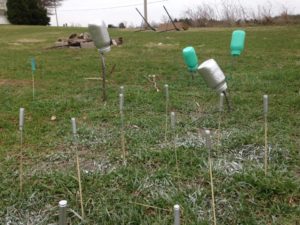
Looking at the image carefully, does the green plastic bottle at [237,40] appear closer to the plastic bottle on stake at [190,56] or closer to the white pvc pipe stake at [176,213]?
the plastic bottle on stake at [190,56]

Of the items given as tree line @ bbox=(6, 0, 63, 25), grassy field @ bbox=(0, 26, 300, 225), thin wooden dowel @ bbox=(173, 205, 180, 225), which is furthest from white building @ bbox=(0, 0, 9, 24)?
thin wooden dowel @ bbox=(173, 205, 180, 225)

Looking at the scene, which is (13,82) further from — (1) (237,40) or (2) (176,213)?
(2) (176,213)

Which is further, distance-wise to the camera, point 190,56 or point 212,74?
point 190,56

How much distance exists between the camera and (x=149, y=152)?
2.93 meters

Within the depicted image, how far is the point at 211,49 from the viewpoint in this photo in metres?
9.41

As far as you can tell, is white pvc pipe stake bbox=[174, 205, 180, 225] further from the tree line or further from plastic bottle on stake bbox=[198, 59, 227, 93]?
the tree line

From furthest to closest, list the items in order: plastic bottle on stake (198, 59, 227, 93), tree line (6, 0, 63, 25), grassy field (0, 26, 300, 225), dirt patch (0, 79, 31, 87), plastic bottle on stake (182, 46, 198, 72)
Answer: tree line (6, 0, 63, 25) → dirt patch (0, 79, 31, 87) → plastic bottle on stake (182, 46, 198, 72) → plastic bottle on stake (198, 59, 227, 93) → grassy field (0, 26, 300, 225)

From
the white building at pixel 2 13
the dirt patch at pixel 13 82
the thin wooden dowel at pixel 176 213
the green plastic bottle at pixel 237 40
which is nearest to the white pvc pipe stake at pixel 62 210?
the thin wooden dowel at pixel 176 213

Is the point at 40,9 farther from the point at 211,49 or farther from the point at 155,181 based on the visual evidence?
the point at 155,181

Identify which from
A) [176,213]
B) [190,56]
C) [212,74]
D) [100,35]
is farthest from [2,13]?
[176,213]

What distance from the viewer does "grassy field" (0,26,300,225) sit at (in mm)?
2207

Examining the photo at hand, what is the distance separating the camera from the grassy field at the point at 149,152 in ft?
7.24

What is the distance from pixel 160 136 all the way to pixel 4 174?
1.27m

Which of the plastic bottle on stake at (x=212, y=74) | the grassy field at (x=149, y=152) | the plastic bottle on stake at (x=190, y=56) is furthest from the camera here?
the plastic bottle on stake at (x=190, y=56)
